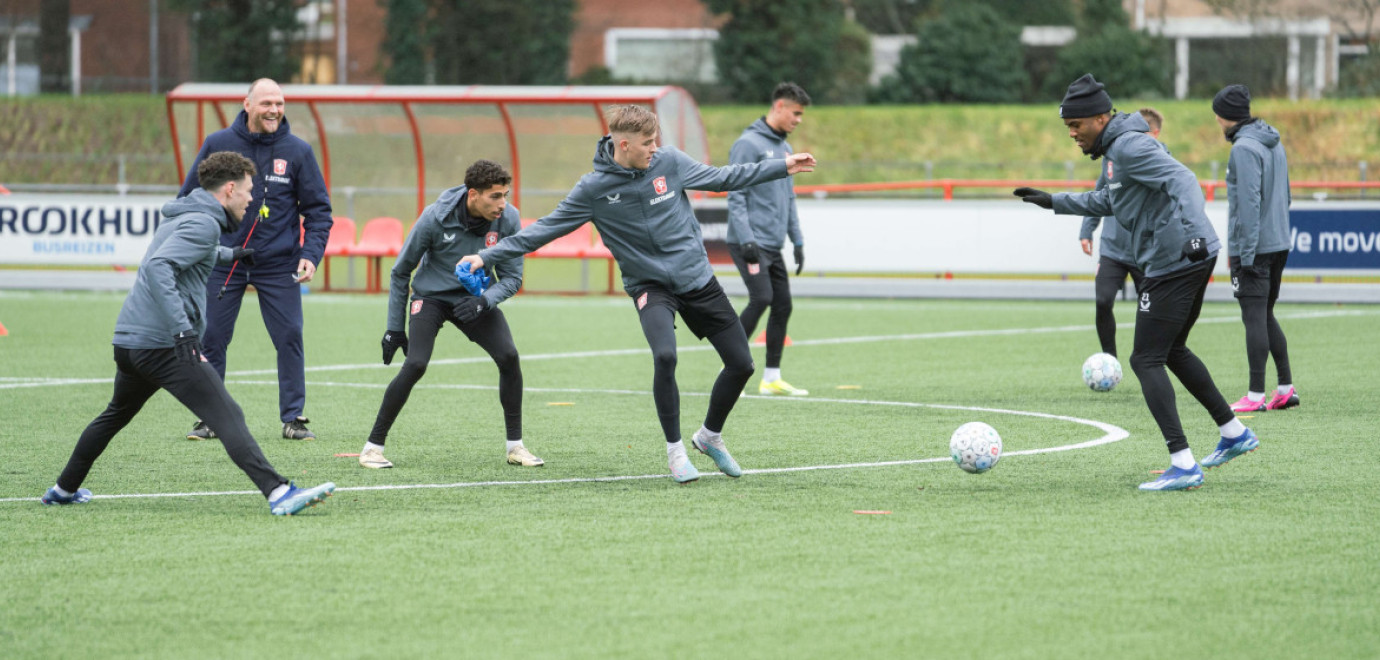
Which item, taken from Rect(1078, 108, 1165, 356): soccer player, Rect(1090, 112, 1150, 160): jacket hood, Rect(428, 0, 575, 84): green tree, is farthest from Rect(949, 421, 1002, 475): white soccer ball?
Rect(428, 0, 575, 84): green tree

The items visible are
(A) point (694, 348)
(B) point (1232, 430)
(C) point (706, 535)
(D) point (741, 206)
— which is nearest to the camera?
(C) point (706, 535)

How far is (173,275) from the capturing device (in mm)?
6934

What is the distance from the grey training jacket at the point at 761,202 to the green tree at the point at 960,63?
1311 inches

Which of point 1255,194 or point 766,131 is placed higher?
point 766,131

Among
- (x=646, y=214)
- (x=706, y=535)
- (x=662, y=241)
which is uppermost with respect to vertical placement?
(x=646, y=214)

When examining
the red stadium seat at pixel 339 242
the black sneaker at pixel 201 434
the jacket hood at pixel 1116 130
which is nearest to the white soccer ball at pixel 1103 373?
the jacket hood at pixel 1116 130

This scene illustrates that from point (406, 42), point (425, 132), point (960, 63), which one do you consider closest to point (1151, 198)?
point (425, 132)

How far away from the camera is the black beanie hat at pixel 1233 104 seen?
10141 millimetres

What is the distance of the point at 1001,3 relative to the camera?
5269cm

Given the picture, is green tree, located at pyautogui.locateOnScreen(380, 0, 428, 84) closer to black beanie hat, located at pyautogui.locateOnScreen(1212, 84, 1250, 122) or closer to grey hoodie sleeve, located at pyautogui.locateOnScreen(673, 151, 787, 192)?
black beanie hat, located at pyautogui.locateOnScreen(1212, 84, 1250, 122)

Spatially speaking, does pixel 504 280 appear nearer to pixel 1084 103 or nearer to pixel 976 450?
pixel 976 450

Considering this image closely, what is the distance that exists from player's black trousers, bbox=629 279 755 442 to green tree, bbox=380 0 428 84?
39.5m

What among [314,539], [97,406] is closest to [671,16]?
[97,406]

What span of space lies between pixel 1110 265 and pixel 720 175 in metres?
4.56
